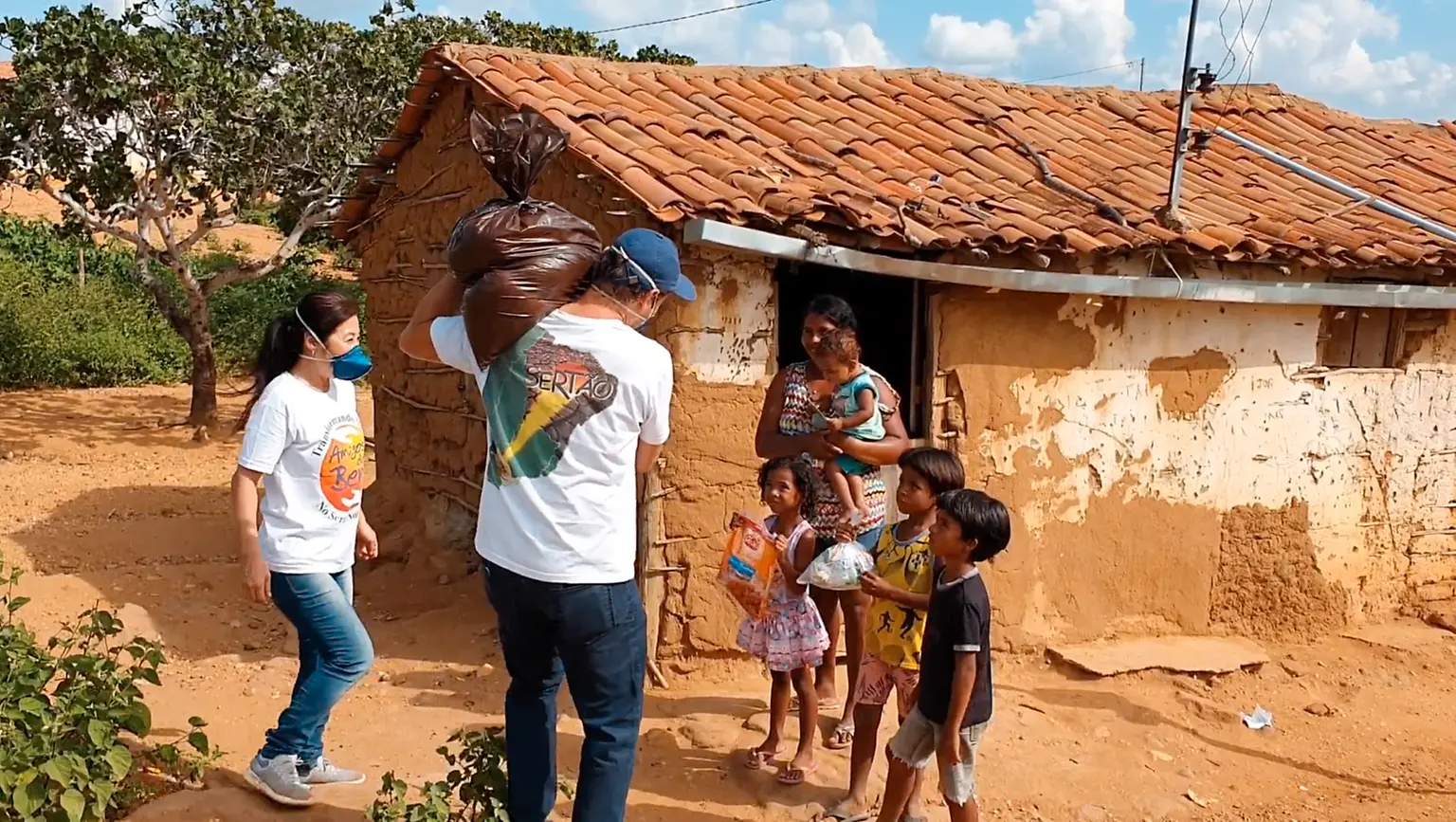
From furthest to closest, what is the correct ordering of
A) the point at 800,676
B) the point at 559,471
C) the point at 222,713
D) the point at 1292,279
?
the point at 1292,279
the point at 222,713
the point at 800,676
the point at 559,471

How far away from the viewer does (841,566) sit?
391cm

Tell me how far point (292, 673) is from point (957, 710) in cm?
348

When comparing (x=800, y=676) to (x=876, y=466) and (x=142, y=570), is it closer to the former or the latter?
(x=876, y=466)

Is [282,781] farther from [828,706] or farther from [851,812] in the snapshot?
[828,706]

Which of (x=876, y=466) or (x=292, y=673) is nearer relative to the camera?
(x=876, y=466)

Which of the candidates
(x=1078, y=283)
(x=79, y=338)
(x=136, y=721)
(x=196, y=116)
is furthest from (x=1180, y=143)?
(x=79, y=338)

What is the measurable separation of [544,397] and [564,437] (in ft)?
0.34

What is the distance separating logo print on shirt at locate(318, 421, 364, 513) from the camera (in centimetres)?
356

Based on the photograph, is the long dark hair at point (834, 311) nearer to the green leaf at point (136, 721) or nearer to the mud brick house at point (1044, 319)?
the mud brick house at point (1044, 319)

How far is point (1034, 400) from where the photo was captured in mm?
5910

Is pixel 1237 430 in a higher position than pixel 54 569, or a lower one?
higher

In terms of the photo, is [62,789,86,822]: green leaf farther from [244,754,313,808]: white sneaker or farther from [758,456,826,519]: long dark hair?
[758,456,826,519]: long dark hair

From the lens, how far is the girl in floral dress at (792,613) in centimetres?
416

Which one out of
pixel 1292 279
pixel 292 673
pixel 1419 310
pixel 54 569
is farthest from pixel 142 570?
pixel 1419 310
